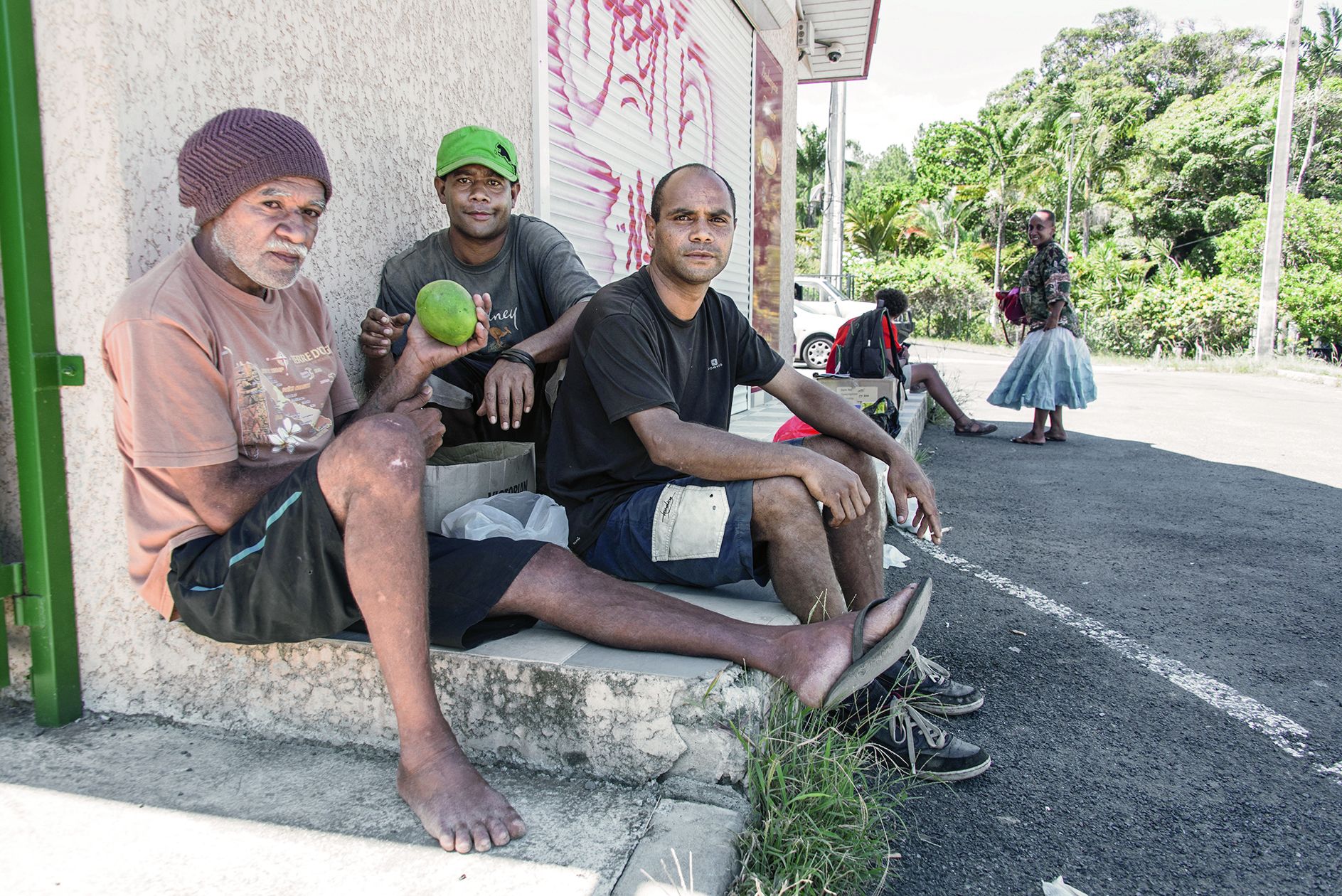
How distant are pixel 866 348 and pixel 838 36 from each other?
17.7ft

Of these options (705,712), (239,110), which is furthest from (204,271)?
(705,712)

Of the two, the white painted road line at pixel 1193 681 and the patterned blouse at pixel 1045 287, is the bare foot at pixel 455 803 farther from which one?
the patterned blouse at pixel 1045 287

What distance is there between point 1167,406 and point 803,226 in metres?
38.8

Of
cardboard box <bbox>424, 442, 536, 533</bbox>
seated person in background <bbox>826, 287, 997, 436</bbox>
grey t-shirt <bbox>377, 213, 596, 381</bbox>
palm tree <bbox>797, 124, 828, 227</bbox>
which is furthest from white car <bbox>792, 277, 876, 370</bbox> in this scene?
palm tree <bbox>797, 124, 828, 227</bbox>

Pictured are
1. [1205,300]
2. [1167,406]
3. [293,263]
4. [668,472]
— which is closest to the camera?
[293,263]

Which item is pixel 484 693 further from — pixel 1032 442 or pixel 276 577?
pixel 1032 442

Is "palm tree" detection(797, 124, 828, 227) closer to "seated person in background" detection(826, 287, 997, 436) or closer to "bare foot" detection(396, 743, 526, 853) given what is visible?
"seated person in background" detection(826, 287, 997, 436)

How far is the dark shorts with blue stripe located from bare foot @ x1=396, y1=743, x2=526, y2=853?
0.32 meters

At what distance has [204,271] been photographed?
198cm

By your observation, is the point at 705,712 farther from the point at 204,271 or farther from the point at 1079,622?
the point at 1079,622

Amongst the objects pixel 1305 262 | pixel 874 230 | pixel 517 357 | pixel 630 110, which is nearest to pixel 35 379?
pixel 517 357

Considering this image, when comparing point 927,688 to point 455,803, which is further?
point 927,688

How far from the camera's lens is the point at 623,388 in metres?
2.42

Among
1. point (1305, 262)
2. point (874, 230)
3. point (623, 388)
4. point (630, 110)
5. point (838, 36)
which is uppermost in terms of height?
point (874, 230)
